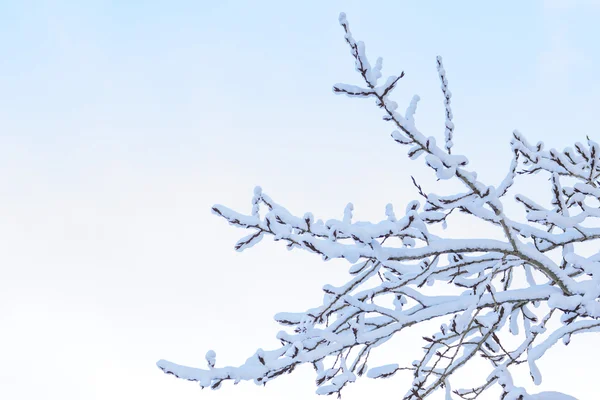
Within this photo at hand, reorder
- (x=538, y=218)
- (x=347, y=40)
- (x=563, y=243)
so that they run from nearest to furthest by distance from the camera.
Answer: (x=347, y=40) → (x=538, y=218) → (x=563, y=243)

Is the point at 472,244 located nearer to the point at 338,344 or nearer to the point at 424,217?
the point at 424,217

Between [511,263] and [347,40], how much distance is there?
2201mm

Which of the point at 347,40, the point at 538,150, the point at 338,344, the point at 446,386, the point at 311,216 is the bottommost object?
the point at 446,386

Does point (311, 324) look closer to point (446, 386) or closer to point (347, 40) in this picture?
point (446, 386)

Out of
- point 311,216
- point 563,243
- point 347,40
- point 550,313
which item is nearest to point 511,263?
point 563,243

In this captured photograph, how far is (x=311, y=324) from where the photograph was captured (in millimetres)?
3420

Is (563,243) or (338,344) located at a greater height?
(563,243)

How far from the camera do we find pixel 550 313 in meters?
4.22

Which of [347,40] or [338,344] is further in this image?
[338,344]

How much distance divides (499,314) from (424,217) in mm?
760

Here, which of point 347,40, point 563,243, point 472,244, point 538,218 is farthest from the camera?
point 563,243

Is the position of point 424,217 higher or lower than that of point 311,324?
higher

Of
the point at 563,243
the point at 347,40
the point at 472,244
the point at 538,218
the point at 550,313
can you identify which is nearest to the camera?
the point at 347,40

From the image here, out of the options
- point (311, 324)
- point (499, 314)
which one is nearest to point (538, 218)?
point (499, 314)
